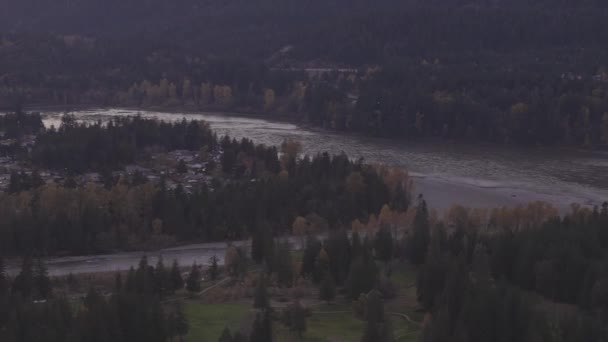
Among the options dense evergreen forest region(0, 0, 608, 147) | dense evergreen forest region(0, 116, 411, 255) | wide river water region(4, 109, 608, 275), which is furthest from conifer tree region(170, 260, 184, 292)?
dense evergreen forest region(0, 0, 608, 147)

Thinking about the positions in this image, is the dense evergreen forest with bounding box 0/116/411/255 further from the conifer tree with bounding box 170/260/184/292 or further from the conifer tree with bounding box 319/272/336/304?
the conifer tree with bounding box 319/272/336/304

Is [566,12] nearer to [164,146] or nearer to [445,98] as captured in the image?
[445,98]

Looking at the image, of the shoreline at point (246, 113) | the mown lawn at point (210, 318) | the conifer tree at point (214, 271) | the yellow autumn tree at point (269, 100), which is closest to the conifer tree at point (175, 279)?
the mown lawn at point (210, 318)

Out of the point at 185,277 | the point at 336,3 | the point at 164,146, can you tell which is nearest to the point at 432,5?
the point at 336,3

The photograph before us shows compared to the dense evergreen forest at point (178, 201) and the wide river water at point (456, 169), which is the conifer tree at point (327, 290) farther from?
the wide river water at point (456, 169)

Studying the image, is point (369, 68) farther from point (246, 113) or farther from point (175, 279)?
point (175, 279)

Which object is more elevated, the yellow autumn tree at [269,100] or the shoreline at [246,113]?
the yellow autumn tree at [269,100]
